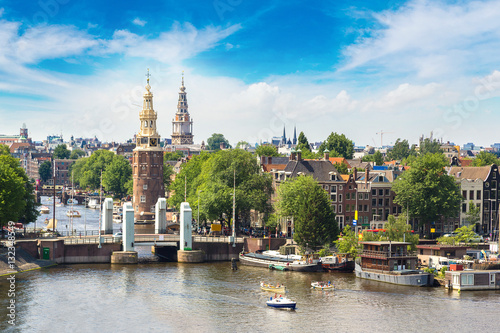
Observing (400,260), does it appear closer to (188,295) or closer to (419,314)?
(419,314)

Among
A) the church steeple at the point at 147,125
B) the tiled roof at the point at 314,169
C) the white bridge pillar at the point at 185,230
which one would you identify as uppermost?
the church steeple at the point at 147,125

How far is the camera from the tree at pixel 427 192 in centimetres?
13600

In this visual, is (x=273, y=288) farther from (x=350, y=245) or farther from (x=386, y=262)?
(x=350, y=245)

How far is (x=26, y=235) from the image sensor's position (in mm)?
118812

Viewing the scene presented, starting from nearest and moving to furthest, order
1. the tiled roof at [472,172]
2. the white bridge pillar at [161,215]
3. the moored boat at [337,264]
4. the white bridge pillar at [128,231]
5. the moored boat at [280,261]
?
the moored boat at [280,261]
the moored boat at [337,264]
the white bridge pillar at [128,231]
the white bridge pillar at [161,215]
the tiled roof at [472,172]

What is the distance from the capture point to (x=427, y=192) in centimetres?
13675

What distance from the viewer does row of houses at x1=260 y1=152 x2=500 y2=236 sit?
5418 inches

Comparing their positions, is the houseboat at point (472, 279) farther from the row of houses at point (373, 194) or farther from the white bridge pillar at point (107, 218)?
the white bridge pillar at point (107, 218)

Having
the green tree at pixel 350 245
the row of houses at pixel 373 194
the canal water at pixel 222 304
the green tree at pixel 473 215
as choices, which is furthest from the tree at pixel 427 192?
the canal water at pixel 222 304

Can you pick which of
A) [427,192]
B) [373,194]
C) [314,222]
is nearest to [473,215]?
[427,192]

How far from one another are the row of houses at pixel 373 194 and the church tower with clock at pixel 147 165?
3600 cm

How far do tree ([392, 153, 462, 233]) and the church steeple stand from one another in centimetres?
6128

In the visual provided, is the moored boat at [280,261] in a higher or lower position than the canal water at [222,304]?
higher

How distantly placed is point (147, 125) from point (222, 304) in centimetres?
9676
